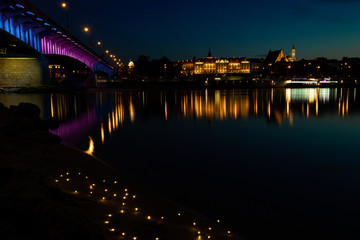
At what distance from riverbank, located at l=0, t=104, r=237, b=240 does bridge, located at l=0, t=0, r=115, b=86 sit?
87.7 feet

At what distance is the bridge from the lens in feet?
110

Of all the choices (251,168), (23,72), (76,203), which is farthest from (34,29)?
(76,203)

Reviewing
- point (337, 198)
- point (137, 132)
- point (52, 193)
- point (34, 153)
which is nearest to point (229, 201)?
point (337, 198)

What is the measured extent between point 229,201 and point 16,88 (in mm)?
53825

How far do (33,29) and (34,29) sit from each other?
23 cm

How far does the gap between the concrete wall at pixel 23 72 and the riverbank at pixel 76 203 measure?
4386cm

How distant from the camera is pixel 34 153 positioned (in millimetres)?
10961

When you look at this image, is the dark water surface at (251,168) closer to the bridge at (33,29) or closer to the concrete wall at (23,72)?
the bridge at (33,29)

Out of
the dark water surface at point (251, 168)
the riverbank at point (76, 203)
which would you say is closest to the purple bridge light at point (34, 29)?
the dark water surface at point (251, 168)

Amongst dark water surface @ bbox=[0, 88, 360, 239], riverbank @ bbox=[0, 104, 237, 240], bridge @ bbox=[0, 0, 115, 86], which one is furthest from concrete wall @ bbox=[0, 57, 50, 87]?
riverbank @ bbox=[0, 104, 237, 240]

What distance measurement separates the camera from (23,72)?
5250 centimetres

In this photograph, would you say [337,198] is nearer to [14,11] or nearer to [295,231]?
[295,231]

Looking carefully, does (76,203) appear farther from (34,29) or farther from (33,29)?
(34,29)

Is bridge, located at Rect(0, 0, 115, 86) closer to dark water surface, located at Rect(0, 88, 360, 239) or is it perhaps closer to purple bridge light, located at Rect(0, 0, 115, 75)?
purple bridge light, located at Rect(0, 0, 115, 75)
